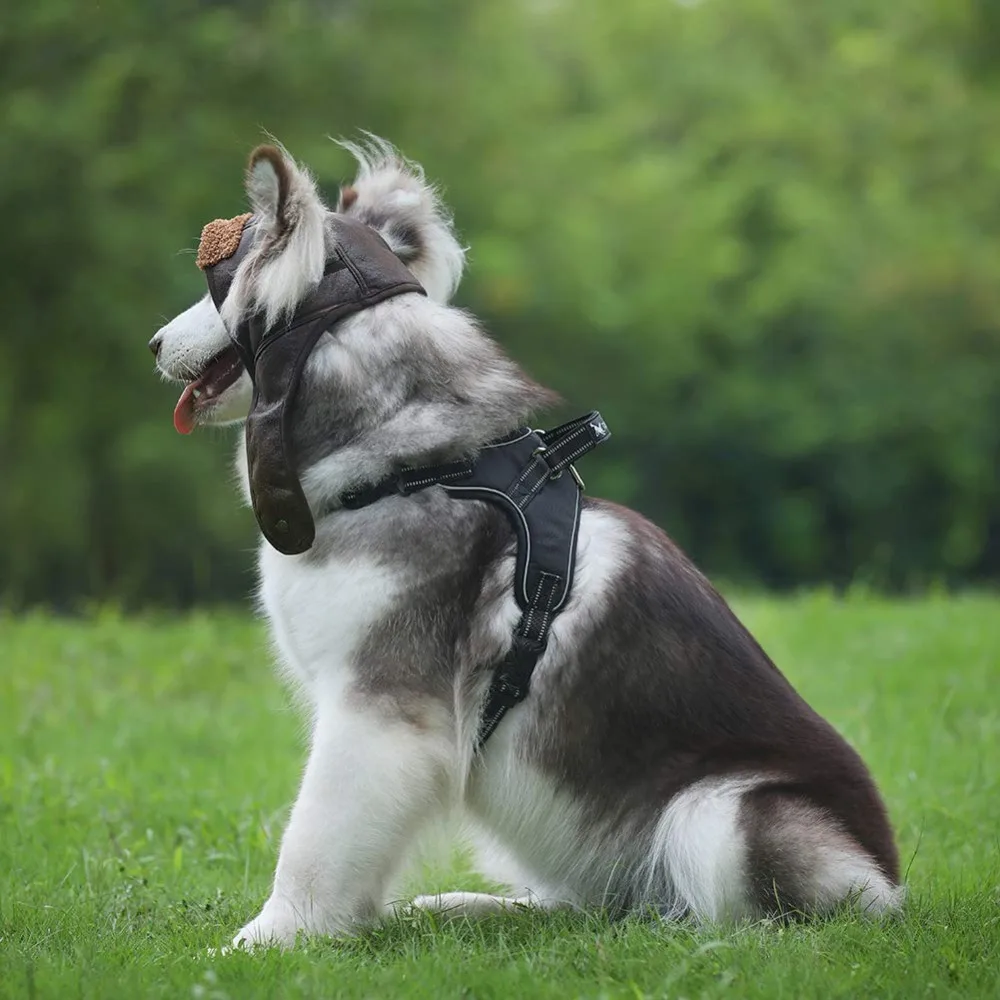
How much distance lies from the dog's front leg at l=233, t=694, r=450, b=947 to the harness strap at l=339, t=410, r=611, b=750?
0.72 feet

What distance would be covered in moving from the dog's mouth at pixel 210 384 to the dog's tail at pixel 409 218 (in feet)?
1.85

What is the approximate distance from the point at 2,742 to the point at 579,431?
12.6 feet

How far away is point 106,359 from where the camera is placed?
1639 cm

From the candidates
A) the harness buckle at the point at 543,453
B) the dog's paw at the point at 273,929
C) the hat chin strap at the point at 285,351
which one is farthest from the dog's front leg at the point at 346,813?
the harness buckle at the point at 543,453

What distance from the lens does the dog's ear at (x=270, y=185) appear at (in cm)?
327

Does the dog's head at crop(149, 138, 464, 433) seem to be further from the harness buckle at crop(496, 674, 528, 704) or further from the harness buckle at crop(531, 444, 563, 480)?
the harness buckle at crop(496, 674, 528, 704)

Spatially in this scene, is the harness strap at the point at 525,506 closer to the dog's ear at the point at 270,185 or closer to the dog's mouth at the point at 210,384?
the dog's mouth at the point at 210,384

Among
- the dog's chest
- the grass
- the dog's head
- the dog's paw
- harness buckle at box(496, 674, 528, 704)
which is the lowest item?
the grass

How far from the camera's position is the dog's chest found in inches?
129

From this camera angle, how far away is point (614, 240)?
66.9 feet

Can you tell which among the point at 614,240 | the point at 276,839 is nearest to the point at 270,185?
the point at 276,839

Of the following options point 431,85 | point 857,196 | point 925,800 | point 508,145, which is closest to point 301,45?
point 431,85

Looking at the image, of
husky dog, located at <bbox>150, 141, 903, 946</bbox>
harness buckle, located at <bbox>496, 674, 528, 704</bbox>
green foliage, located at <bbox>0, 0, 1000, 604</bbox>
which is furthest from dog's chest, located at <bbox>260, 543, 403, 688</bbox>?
green foliage, located at <bbox>0, 0, 1000, 604</bbox>

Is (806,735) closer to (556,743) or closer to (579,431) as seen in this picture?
(556,743)
